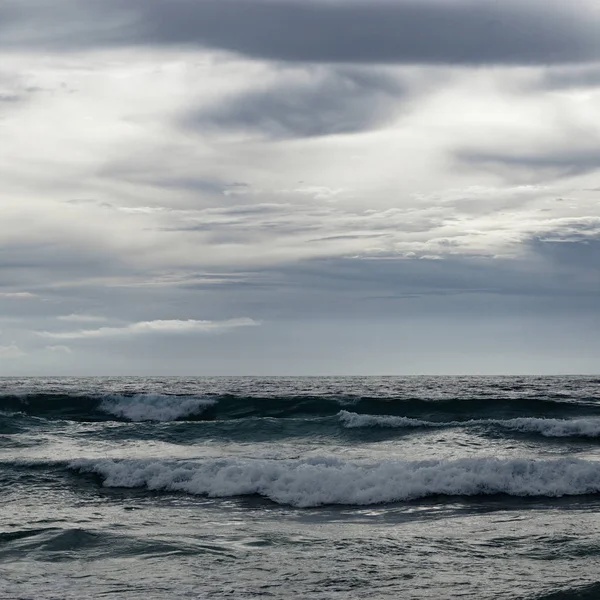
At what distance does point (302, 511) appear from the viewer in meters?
15.2

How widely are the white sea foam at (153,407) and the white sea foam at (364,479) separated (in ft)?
68.3

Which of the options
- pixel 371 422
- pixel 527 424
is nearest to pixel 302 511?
pixel 371 422

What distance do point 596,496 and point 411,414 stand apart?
20380 mm

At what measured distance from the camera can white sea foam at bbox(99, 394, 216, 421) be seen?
1549 inches

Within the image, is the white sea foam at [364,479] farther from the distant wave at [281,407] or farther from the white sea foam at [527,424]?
the distant wave at [281,407]

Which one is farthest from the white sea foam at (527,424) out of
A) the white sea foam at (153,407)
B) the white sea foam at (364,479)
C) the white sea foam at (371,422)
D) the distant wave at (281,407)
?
the white sea foam at (153,407)

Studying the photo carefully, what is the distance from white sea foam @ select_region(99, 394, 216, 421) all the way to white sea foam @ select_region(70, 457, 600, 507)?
2080 cm

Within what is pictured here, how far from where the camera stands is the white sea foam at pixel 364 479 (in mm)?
16297

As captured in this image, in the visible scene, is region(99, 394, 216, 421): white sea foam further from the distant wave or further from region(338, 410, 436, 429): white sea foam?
region(338, 410, 436, 429): white sea foam

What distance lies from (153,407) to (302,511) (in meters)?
26.2

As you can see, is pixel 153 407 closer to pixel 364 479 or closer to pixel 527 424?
pixel 527 424

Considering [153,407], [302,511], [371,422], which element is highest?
[371,422]

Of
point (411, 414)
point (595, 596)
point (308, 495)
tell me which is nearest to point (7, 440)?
point (308, 495)

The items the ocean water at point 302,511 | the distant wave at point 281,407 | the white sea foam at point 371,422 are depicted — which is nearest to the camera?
the ocean water at point 302,511
